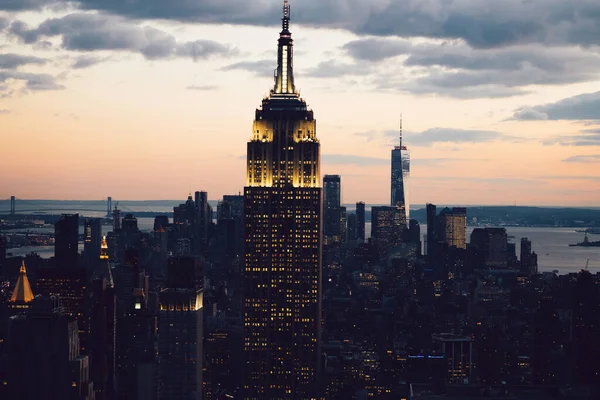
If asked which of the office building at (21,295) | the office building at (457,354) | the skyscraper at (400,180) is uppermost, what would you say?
the skyscraper at (400,180)

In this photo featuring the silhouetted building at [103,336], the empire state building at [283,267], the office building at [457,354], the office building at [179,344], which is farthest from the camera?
the office building at [457,354]

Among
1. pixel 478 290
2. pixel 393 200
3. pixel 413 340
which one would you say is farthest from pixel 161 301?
pixel 393 200

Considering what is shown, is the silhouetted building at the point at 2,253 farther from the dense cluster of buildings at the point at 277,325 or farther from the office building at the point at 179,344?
the office building at the point at 179,344

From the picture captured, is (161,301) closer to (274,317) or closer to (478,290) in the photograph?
(274,317)

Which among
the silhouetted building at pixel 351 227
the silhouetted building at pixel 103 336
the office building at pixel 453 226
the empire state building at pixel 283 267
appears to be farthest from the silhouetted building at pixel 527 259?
the empire state building at pixel 283 267

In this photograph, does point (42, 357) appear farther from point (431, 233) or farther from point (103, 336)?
point (431, 233)

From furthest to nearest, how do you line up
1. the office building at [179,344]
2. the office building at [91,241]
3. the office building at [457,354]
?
the office building at [91,241] < the office building at [457,354] < the office building at [179,344]

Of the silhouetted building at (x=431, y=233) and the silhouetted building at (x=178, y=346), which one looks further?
the silhouetted building at (x=431, y=233)
